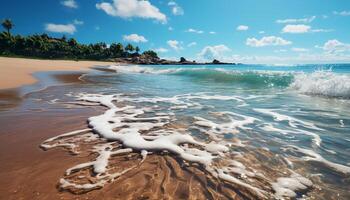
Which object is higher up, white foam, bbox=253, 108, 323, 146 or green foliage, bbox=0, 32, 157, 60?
green foliage, bbox=0, 32, 157, 60

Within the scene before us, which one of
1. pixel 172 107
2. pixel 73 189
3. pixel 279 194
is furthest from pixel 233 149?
pixel 172 107

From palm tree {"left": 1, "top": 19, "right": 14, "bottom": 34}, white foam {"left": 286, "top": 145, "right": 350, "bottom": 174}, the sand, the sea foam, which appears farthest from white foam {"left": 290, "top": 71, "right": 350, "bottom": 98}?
palm tree {"left": 1, "top": 19, "right": 14, "bottom": 34}

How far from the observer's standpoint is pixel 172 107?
7457 mm

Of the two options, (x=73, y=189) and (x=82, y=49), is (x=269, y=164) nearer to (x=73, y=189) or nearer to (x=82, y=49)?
(x=73, y=189)

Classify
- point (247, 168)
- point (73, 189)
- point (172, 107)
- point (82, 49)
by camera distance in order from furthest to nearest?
point (82, 49) < point (172, 107) < point (247, 168) < point (73, 189)

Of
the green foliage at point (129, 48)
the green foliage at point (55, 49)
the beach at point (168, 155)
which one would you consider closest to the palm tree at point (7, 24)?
the green foliage at point (55, 49)

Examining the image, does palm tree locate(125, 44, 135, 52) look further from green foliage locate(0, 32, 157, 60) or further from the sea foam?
the sea foam

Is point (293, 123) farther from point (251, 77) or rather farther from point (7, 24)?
point (7, 24)

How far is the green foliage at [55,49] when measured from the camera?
70.9 metres

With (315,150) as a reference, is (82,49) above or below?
above

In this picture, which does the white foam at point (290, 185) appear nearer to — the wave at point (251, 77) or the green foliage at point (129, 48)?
the wave at point (251, 77)

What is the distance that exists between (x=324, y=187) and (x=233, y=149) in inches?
57.4

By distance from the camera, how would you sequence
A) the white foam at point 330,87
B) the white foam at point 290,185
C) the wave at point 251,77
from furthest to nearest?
1. the wave at point 251,77
2. the white foam at point 330,87
3. the white foam at point 290,185

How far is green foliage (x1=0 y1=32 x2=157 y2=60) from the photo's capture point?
233ft
